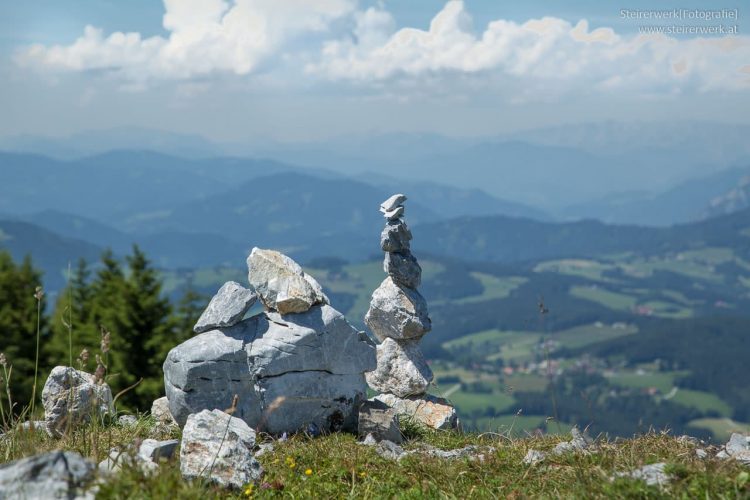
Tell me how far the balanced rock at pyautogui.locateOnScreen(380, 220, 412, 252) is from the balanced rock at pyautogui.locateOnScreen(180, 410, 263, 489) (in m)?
8.26

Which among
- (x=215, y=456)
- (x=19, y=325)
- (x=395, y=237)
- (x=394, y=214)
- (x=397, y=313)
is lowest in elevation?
(x=19, y=325)

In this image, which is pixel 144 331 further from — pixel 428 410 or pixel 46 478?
pixel 46 478

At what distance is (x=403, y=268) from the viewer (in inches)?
702

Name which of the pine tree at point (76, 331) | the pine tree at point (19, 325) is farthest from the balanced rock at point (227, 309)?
the pine tree at point (19, 325)

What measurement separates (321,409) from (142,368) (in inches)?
1198

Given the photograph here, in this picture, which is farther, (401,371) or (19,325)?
(19,325)

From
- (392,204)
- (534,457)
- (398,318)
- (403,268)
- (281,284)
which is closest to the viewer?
(534,457)

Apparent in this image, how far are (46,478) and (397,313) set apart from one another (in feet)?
37.7

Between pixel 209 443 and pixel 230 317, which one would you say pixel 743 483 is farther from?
pixel 230 317

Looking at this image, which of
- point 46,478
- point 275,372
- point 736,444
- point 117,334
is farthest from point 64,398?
point 117,334

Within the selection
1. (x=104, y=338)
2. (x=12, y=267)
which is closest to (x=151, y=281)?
(x=12, y=267)

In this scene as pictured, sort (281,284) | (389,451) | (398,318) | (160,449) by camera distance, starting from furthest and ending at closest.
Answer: (398,318) → (281,284) → (389,451) → (160,449)

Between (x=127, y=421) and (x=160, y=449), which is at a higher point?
(x=160, y=449)

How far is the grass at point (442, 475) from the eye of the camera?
711 centimetres
